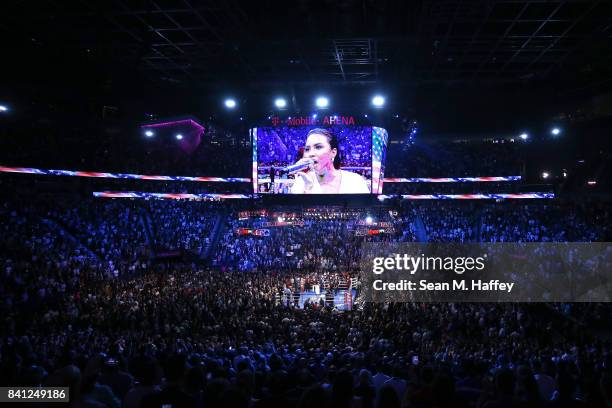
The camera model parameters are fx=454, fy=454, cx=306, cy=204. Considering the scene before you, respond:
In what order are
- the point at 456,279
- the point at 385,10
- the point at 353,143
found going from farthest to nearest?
the point at 353,143 → the point at 456,279 → the point at 385,10

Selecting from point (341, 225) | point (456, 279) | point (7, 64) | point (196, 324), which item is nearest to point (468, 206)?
point (341, 225)

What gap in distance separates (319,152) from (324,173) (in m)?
1.39

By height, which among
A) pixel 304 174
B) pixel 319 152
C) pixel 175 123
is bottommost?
pixel 304 174

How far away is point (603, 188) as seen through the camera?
29.8 metres

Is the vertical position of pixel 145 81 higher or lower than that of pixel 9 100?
higher

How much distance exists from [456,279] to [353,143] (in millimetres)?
13285

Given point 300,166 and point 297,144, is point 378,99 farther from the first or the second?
point 300,166

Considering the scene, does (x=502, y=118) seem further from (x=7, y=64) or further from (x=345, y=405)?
(x=345, y=405)

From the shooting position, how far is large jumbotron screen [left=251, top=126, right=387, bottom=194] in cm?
2850

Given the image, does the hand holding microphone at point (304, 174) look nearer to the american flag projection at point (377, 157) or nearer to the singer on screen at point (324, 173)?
the singer on screen at point (324, 173)

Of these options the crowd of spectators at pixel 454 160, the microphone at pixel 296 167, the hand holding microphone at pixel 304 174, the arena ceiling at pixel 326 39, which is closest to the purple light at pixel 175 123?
the arena ceiling at pixel 326 39

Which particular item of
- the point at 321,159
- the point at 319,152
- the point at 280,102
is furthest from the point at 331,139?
the point at 280,102

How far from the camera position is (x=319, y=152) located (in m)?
28.7

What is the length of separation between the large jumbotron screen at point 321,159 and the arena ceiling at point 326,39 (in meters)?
4.44
